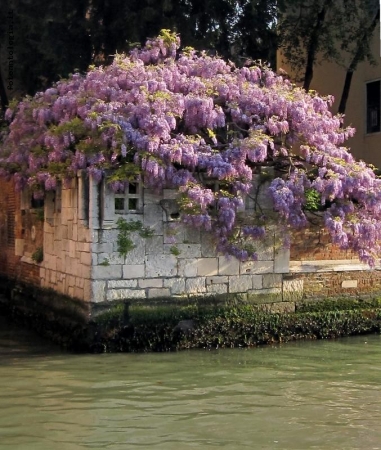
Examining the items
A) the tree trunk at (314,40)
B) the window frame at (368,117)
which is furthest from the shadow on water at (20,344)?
the window frame at (368,117)

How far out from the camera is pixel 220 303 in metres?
12.1

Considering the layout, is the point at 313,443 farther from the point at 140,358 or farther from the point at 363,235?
the point at 363,235

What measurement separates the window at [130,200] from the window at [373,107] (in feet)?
33.1

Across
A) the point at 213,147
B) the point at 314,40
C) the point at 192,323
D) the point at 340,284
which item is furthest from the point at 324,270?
the point at 314,40

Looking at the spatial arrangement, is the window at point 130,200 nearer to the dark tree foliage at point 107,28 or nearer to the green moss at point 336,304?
the green moss at point 336,304

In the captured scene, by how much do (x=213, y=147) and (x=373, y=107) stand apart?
9.12m

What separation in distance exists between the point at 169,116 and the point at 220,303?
276 cm

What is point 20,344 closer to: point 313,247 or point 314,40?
point 313,247

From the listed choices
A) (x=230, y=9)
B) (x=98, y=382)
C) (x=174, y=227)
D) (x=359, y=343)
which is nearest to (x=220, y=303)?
(x=174, y=227)

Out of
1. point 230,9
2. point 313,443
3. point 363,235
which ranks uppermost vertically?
point 230,9

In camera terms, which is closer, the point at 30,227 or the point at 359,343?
the point at 359,343

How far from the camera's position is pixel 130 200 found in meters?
11.7

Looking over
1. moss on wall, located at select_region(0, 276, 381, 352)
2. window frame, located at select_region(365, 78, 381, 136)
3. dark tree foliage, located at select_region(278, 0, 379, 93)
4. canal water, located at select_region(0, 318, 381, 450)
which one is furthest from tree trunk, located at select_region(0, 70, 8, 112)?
canal water, located at select_region(0, 318, 381, 450)

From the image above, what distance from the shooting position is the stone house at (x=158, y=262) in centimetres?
1146
